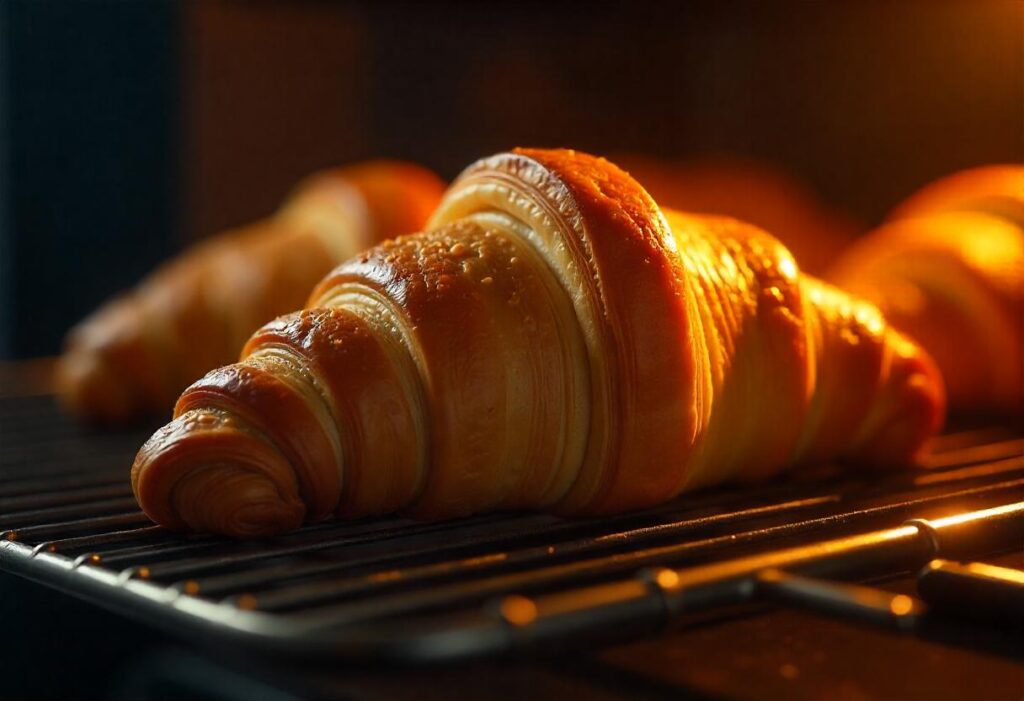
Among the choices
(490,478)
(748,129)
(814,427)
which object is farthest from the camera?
(748,129)

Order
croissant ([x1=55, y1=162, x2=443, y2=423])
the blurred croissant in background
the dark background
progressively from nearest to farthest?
1. croissant ([x1=55, y1=162, x2=443, y2=423])
2. the blurred croissant in background
3. the dark background

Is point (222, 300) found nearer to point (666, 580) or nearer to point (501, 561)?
point (501, 561)

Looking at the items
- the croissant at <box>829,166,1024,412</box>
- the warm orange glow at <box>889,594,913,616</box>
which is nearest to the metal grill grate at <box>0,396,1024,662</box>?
the warm orange glow at <box>889,594,913,616</box>

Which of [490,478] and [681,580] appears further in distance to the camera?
[490,478]

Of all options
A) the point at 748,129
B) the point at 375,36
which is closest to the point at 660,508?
the point at 748,129

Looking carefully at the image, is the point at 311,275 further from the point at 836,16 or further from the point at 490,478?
the point at 836,16

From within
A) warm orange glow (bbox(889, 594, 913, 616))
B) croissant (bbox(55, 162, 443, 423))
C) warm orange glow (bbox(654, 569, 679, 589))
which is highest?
warm orange glow (bbox(889, 594, 913, 616))

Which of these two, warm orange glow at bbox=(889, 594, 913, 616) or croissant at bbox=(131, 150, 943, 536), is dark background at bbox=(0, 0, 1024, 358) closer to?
croissant at bbox=(131, 150, 943, 536)
